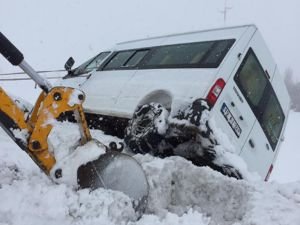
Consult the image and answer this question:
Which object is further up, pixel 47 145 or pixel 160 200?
pixel 160 200

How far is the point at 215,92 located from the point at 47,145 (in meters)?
2.13

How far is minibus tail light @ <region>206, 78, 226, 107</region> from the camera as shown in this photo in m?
4.58

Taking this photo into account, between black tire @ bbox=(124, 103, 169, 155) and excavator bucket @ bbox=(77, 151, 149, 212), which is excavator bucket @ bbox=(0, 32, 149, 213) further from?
black tire @ bbox=(124, 103, 169, 155)

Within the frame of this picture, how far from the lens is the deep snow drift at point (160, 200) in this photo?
297 centimetres

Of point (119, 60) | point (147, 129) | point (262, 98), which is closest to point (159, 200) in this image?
point (147, 129)

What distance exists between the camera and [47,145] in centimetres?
308

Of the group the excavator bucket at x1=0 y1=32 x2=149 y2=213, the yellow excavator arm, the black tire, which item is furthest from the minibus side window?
the yellow excavator arm

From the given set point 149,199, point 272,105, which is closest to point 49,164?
point 149,199

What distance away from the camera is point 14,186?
10.5 feet

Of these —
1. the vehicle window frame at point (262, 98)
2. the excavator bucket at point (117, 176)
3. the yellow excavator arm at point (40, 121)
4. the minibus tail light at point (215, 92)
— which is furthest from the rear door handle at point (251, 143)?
the yellow excavator arm at point (40, 121)

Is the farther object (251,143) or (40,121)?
(251,143)

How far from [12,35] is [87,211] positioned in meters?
19.5

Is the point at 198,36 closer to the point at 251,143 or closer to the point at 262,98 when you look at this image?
the point at 262,98

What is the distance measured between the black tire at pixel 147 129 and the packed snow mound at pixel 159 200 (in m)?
0.50
